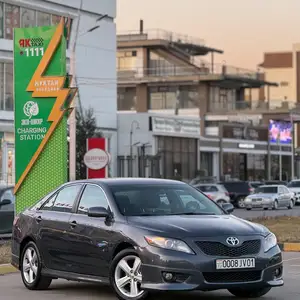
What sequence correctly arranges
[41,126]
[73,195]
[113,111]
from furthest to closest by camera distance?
[113,111] < [41,126] < [73,195]

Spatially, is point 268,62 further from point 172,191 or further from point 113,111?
point 172,191

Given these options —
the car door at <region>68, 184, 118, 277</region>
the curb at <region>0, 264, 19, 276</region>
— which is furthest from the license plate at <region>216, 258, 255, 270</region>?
the curb at <region>0, 264, 19, 276</region>

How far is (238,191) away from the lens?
55781 millimetres

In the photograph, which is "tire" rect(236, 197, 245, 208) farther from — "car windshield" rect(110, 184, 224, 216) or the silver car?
"car windshield" rect(110, 184, 224, 216)

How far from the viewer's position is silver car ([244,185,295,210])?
167 feet

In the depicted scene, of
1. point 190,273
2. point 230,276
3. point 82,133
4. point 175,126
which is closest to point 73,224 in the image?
point 190,273

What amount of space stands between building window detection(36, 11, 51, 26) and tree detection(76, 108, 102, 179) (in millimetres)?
5944

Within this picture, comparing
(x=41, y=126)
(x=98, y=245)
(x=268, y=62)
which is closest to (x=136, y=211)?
(x=98, y=245)

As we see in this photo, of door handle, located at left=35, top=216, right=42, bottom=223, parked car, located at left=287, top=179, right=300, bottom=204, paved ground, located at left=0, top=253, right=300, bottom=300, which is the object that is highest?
door handle, located at left=35, top=216, right=42, bottom=223

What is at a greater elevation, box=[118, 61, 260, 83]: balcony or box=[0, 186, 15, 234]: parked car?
box=[118, 61, 260, 83]: balcony

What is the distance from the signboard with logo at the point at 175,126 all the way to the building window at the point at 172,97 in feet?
103

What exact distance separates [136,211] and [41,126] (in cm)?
1264

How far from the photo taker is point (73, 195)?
13.1 metres

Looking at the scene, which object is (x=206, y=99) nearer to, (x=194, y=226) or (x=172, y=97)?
(x=172, y=97)
